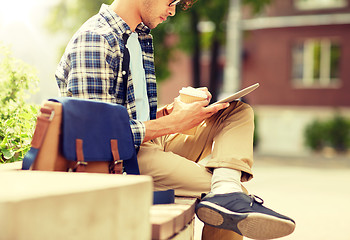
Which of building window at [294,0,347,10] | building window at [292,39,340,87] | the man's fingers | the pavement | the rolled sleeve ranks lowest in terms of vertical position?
the pavement

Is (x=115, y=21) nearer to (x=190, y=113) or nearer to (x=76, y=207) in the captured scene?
(x=190, y=113)

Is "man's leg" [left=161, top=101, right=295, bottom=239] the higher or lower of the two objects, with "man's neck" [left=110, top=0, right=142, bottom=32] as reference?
lower

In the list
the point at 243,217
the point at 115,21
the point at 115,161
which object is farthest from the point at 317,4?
the point at 115,161

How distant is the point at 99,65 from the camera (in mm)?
2590

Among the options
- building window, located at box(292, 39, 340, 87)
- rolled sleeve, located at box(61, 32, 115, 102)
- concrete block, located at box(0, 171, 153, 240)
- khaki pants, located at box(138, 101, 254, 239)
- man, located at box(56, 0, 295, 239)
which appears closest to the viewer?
concrete block, located at box(0, 171, 153, 240)

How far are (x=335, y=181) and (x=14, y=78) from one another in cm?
720

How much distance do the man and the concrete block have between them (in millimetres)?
639

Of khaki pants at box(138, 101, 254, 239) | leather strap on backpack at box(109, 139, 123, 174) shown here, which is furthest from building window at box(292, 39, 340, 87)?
leather strap on backpack at box(109, 139, 123, 174)

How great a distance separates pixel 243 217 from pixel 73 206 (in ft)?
3.11

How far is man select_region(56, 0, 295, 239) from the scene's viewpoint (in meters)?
2.42

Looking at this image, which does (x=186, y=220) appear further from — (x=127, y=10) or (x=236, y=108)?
(x=127, y=10)

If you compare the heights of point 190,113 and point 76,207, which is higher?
point 190,113

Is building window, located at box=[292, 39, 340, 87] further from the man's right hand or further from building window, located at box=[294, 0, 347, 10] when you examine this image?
the man's right hand

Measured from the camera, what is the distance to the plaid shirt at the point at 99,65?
2555 mm
